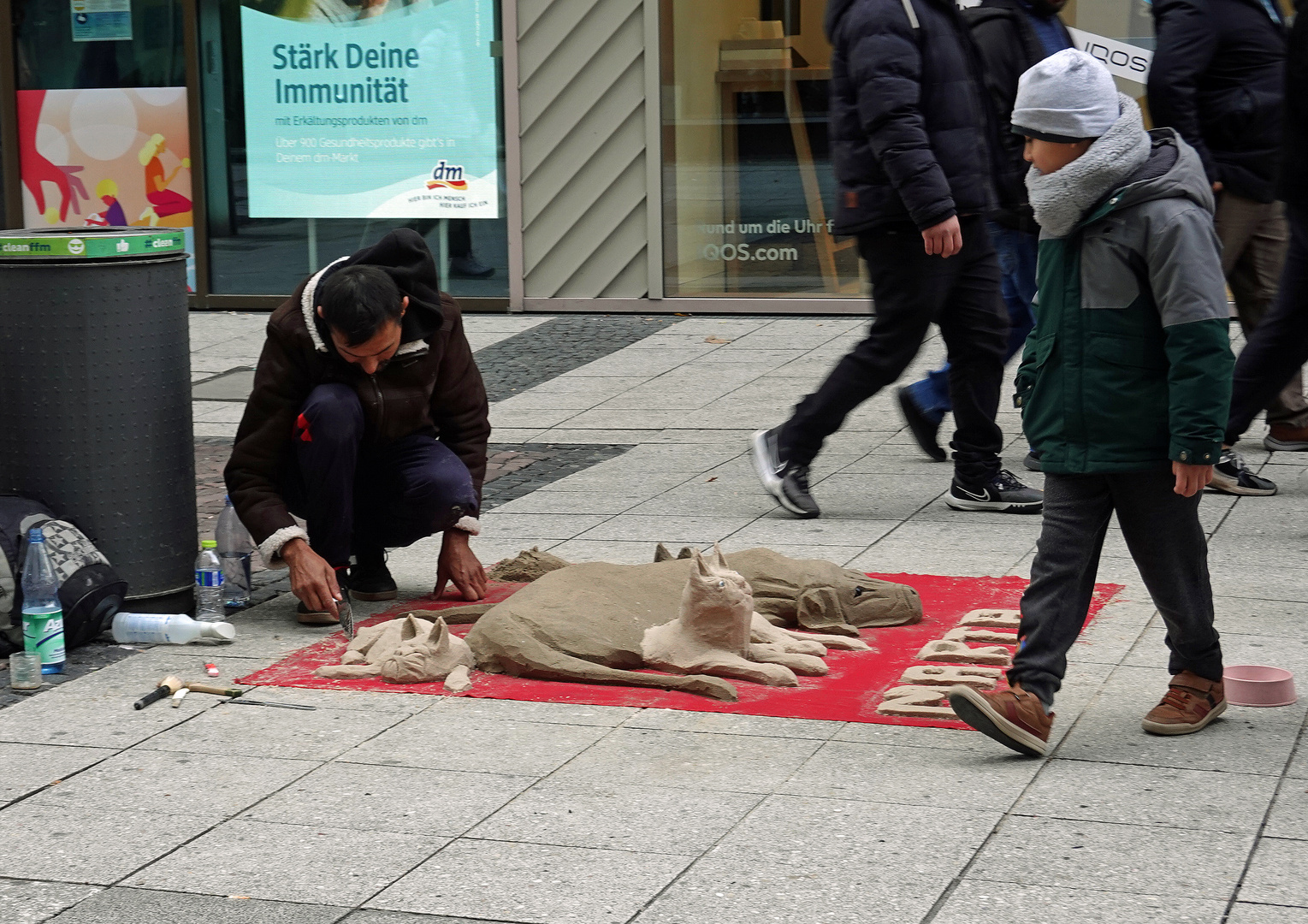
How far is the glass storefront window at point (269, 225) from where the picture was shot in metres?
11.5

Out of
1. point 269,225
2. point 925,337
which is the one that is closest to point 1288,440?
point 925,337

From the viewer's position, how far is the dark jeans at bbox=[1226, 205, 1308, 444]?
19.5ft

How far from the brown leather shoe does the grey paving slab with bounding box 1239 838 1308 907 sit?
4.04 meters

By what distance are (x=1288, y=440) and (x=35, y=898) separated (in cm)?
533

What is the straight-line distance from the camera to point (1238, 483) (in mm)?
6355

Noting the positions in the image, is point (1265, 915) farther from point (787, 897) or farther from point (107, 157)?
point (107, 157)

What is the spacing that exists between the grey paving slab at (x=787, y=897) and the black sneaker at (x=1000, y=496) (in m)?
3.24

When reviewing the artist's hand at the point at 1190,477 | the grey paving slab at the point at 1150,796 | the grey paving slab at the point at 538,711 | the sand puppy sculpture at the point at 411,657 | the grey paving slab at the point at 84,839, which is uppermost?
the artist's hand at the point at 1190,477

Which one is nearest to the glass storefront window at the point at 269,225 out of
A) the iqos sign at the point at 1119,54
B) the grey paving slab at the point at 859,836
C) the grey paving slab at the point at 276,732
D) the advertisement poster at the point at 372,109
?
the advertisement poster at the point at 372,109

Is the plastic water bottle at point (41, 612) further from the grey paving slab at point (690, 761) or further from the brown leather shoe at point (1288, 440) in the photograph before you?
the brown leather shoe at point (1288, 440)

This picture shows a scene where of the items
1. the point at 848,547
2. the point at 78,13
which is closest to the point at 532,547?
the point at 848,547

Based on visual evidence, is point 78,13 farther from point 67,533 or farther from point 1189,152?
point 1189,152

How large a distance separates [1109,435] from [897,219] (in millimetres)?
2447

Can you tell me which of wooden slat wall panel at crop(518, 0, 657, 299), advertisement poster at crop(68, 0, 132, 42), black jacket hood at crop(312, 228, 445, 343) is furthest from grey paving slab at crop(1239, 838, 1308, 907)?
advertisement poster at crop(68, 0, 132, 42)
